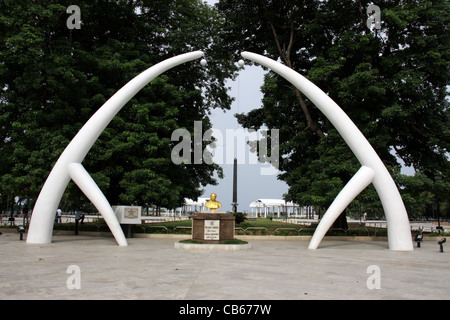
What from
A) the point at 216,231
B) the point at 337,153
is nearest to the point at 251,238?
the point at 216,231

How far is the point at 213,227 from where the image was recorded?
16828 mm

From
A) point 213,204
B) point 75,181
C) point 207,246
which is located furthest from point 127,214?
point 207,246

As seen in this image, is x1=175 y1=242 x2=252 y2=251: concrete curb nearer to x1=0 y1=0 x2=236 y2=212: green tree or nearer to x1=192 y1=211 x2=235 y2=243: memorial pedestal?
x1=192 y1=211 x2=235 y2=243: memorial pedestal

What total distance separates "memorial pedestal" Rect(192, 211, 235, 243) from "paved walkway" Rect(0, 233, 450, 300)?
3504 millimetres

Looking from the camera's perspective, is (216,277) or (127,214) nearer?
(216,277)

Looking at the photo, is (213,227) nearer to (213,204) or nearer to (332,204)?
(213,204)

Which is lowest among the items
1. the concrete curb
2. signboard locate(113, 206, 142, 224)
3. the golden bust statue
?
the concrete curb

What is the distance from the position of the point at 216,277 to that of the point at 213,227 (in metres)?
7.99

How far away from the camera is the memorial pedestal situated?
660 inches

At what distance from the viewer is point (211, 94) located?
28484mm

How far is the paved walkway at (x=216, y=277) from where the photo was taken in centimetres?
705

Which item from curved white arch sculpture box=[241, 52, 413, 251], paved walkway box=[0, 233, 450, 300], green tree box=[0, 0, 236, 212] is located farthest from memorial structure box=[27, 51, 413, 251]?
paved walkway box=[0, 233, 450, 300]

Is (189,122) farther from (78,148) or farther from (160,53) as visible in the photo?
(78,148)

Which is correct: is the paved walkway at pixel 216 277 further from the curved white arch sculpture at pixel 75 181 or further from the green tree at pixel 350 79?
the green tree at pixel 350 79
